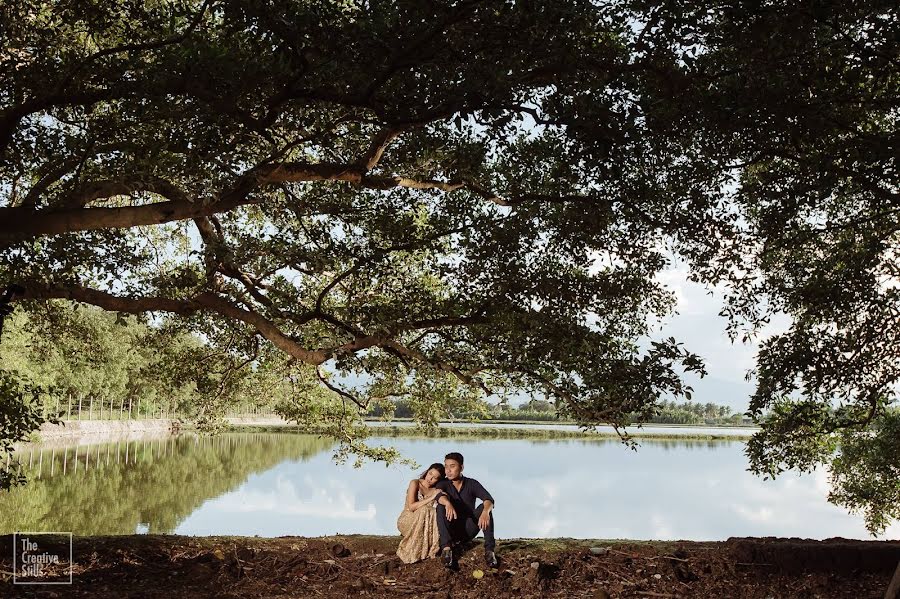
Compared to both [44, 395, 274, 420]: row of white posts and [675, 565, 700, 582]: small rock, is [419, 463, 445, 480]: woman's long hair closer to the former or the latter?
[675, 565, 700, 582]: small rock

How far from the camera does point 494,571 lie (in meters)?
7.59

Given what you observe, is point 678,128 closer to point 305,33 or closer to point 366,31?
point 366,31

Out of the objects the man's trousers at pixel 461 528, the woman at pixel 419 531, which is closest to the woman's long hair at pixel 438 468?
the woman at pixel 419 531

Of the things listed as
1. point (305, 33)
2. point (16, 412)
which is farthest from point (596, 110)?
point (16, 412)

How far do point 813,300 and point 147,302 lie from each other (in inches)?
300

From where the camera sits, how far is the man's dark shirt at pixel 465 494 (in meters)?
8.12

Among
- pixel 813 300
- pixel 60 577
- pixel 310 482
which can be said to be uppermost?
pixel 813 300

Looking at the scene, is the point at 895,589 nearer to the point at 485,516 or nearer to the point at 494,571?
the point at 494,571

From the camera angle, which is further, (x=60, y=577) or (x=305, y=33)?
(x=60, y=577)

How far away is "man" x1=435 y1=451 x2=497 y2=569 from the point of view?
7.85 meters

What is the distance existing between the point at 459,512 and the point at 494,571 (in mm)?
813

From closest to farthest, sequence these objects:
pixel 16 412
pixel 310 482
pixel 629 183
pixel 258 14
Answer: pixel 258 14 < pixel 629 183 < pixel 16 412 < pixel 310 482

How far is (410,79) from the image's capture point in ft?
21.3

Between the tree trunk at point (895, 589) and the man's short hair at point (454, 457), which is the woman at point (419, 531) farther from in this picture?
the tree trunk at point (895, 589)
